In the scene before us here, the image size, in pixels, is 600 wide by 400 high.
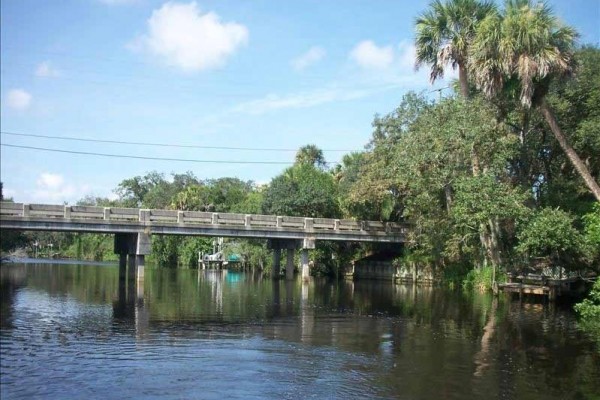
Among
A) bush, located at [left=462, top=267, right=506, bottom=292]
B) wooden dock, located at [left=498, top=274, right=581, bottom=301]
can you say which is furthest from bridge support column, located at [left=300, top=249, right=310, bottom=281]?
wooden dock, located at [left=498, top=274, right=581, bottom=301]

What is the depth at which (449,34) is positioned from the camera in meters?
38.1

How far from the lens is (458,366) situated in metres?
15.6

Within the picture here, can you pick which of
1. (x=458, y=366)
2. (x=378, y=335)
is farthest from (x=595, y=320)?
(x=458, y=366)

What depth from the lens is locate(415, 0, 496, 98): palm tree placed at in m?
36.9

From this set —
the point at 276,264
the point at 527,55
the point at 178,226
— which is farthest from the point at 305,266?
the point at 527,55

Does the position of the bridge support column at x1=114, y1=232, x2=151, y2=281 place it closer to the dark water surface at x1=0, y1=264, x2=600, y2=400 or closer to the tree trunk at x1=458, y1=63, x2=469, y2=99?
the dark water surface at x1=0, y1=264, x2=600, y2=400

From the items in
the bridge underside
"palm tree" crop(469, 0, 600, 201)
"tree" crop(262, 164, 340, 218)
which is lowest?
the bridge underside

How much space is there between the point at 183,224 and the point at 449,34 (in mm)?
22507

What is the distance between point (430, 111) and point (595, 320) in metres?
20.9

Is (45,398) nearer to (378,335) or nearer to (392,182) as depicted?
(378,335)

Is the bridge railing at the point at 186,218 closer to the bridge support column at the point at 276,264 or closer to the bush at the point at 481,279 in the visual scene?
the bridge support column at the point at 276,264

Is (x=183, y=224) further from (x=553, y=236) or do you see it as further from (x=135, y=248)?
(x=553, y=236)

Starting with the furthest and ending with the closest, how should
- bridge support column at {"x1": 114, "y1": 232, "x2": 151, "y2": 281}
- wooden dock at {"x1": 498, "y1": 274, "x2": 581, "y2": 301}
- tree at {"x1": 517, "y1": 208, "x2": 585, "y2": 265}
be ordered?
bridge support column at {"x1": 114, "y1": 232, "x2": 151, "y2": 281} < wooden dock at {"x1": 498, "y1": 274, "x2": 581, "y2": 301} < tree at {"x1": 517, "y1": 208, "x2": 585, "y2": 265}

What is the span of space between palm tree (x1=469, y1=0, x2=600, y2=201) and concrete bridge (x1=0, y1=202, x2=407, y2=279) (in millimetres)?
21301
